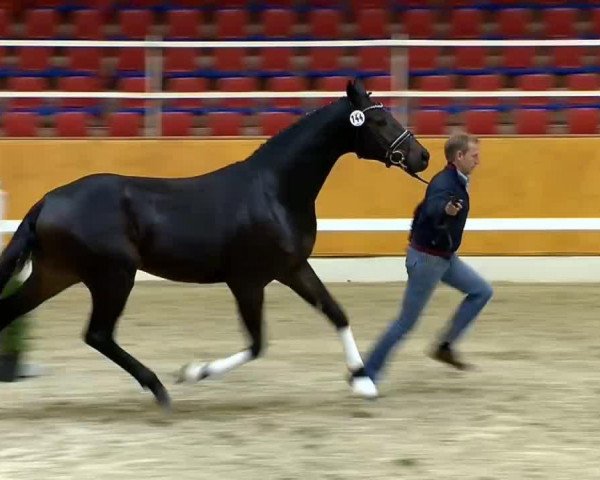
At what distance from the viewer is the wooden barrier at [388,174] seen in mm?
10664

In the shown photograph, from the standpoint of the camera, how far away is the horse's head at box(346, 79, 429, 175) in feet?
19.5

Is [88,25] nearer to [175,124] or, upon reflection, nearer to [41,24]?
[41,24]

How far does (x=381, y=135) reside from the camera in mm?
5973

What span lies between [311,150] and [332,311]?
0.88 metres

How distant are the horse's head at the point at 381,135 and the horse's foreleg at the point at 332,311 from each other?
0.74 metres

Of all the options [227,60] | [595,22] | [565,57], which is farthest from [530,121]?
[227,60]

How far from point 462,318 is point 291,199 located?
50.1 inches

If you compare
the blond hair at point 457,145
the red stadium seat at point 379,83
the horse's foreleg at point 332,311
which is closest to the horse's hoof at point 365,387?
the horse's foreleg at point 332,311

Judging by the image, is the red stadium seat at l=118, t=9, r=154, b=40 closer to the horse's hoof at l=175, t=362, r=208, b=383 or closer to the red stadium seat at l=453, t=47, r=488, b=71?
the red stadium seat at l=453, t=47, r=488, b=71

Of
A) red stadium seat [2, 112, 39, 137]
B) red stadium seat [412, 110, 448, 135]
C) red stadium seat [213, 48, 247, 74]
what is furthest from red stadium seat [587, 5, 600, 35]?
red stadium seat [2, 112, 39, 137]

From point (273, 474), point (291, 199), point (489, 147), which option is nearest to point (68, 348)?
point (291, 199)

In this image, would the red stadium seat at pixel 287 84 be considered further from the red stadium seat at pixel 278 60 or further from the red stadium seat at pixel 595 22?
the red stadium seat at pixel 595 22

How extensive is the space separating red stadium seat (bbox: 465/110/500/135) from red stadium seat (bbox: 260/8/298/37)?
9.05 ft

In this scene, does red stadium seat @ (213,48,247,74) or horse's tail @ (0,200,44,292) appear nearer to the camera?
horse's tail @ (0,200,44,292)
